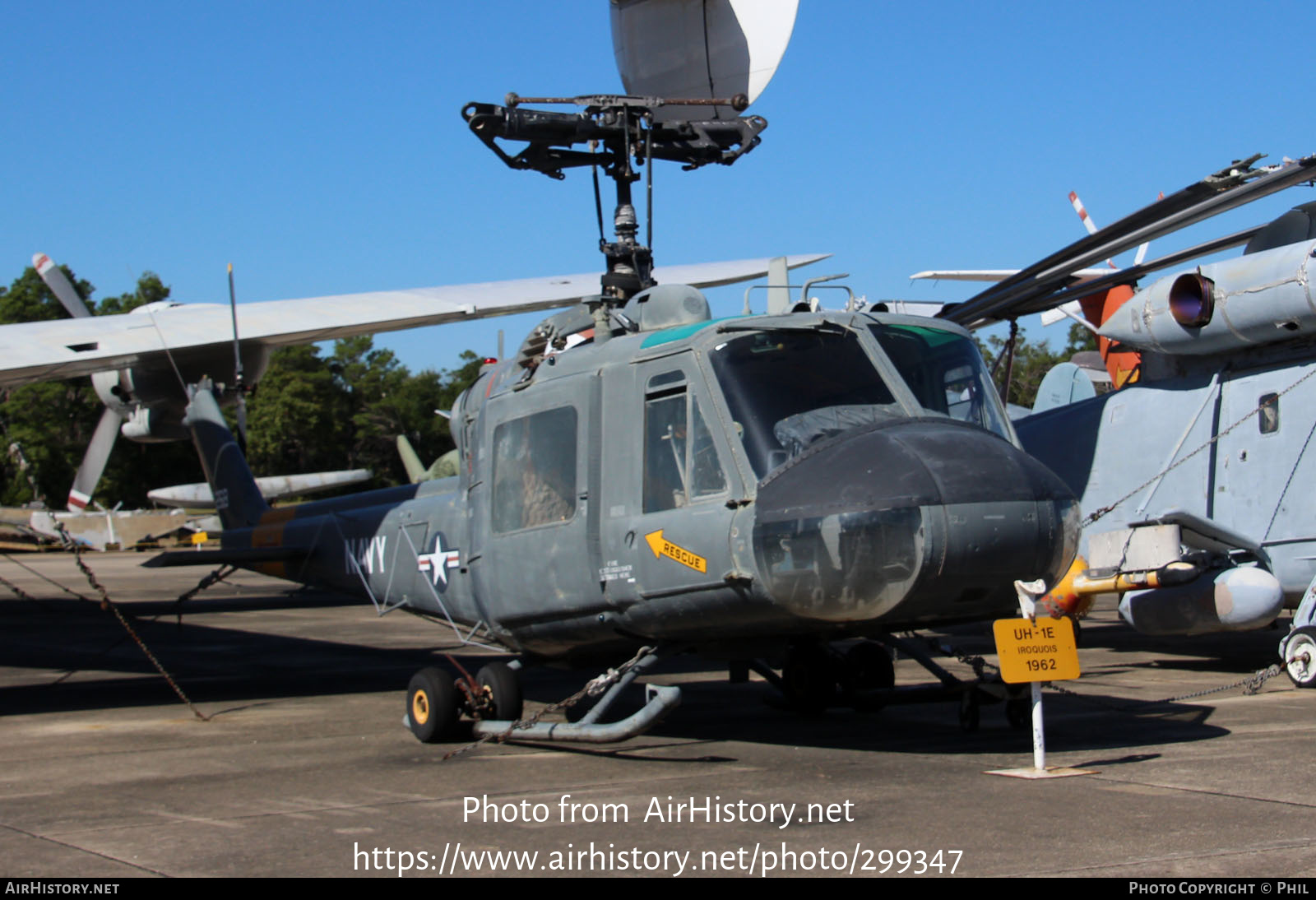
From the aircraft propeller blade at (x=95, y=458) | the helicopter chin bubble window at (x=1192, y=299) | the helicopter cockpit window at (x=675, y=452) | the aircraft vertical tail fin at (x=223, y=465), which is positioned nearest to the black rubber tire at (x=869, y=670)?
the helicopter cockpit window at (x=675, y=452)

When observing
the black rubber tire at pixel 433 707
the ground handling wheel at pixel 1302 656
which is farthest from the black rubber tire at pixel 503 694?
the ground handling wheel at pixel 1302 656

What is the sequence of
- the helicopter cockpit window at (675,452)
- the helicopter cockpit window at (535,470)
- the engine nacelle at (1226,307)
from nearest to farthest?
the helicopter cockpit window at (675,452) < the helicopter cockpit window at (535,470) < the engine nacelle at (1226,307)

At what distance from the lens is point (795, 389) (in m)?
7.61

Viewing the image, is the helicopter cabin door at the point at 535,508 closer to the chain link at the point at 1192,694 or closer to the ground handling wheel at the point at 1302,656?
the chain link at the point at 1192,694

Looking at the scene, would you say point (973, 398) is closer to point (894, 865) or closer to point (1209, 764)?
point (1209, 764)

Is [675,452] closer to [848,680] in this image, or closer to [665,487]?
[665,487]

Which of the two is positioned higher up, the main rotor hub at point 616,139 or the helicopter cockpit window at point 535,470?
the main rotor hub at point 616,139

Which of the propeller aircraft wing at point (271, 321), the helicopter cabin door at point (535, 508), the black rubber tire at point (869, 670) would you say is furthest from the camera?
the propeller aircraft wing at point (271, 321)

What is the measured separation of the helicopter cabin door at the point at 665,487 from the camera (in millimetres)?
7441

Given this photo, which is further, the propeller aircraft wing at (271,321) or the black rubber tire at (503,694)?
the propeller aircraft wing at (271,321)

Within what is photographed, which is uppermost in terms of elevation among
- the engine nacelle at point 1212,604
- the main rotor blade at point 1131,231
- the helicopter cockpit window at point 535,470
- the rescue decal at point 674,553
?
the main rotor blade at point 1131,231

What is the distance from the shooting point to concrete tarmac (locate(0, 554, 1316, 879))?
17.0ft

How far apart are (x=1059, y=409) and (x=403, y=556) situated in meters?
7.32

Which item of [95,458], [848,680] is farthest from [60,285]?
[848,680]
